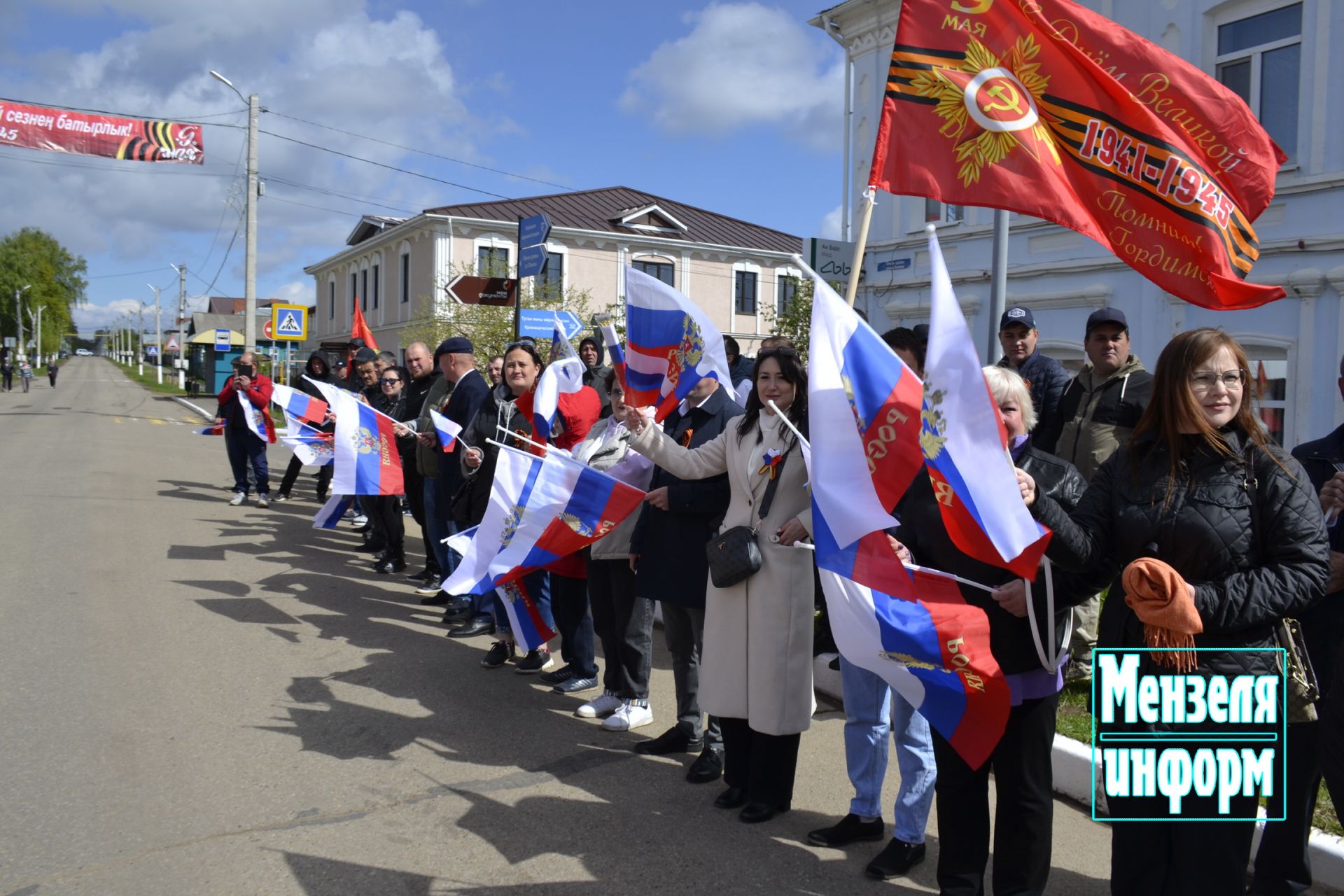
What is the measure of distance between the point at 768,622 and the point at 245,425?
36.1ft

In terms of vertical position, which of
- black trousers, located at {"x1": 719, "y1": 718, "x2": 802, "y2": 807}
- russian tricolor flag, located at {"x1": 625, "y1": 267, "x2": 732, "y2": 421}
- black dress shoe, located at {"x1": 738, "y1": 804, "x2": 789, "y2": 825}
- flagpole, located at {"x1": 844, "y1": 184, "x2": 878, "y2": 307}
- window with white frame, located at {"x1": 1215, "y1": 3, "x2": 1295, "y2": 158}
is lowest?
black dress shoe, located at {"x1": 738, "y1": 804, "x2": 789, "y2": 825}

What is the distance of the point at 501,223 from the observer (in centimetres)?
3709

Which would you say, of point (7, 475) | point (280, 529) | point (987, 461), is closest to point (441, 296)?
point (7, 475)

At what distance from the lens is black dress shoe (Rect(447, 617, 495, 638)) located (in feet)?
24.4

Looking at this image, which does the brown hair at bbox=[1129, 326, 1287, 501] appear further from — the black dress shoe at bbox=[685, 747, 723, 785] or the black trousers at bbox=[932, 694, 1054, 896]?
the black dress shoe at bbox=[685, 747, 723, 785]

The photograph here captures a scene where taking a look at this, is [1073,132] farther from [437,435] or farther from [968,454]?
[437,435]

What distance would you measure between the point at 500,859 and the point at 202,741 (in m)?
2.04

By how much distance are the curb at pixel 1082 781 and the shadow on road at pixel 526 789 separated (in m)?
0.68

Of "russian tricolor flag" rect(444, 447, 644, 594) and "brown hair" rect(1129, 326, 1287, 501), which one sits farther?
"russian tricolor flag" rect(444, 447, 644, 594)

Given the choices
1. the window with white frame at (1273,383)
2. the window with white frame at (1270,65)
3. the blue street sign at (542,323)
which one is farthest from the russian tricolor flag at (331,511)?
the window with white frame at (1270,65)

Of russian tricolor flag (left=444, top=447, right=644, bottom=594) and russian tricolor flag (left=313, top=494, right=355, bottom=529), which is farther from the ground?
russian tricolor flag (left=444, top=447, right=644, bottom=594)

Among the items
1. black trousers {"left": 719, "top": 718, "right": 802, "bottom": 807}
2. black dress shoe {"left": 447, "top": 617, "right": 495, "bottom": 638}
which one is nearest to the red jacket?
black dress shoe {"left": 447, "top": 617, "right": 495, "bottom": 638}

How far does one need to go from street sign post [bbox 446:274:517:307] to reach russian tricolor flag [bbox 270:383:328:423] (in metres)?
2.06

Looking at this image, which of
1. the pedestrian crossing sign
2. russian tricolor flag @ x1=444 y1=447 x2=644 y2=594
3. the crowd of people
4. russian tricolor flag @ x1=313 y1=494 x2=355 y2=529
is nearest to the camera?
the crowd of people
